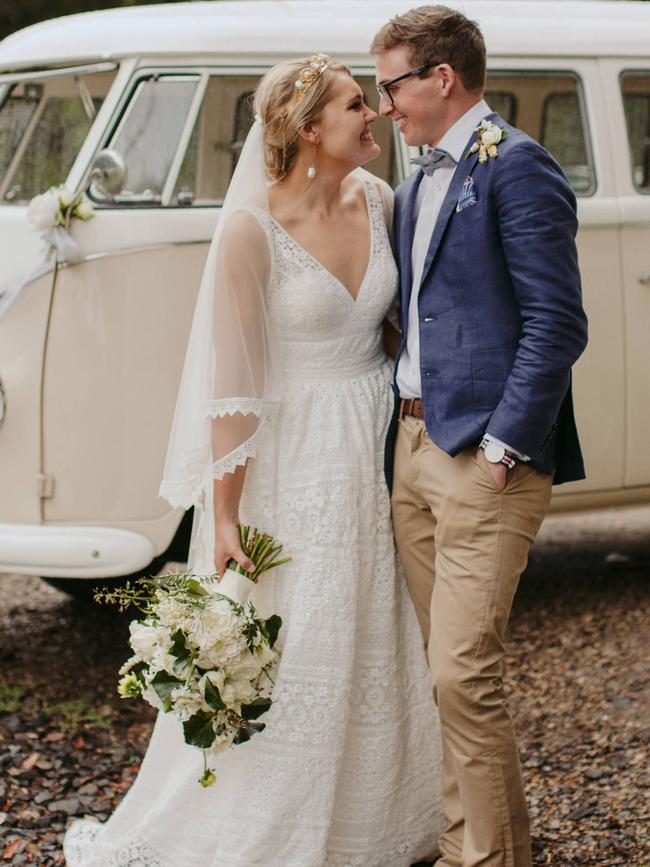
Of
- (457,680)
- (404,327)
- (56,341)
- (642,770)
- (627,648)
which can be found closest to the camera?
(457,680)

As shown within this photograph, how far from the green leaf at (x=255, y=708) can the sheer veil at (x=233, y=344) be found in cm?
59

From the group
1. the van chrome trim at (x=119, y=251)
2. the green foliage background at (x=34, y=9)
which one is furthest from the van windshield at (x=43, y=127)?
the green foliage background at (x=34, y=9)

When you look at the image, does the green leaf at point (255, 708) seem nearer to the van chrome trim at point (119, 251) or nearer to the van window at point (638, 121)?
the van chrome trim at point (119, 251)

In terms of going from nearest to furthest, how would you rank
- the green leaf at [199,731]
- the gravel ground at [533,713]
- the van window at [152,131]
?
the green leaf at [199,731] < the gravel ground at [533,713] < the van window at [152,131]

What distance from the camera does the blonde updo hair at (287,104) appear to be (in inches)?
126

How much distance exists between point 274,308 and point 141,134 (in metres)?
1.53

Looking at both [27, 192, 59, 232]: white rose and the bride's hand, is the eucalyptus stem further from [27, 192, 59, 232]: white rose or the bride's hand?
[27, 192, 59, 232]: white rose

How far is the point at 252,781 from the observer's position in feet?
10.8

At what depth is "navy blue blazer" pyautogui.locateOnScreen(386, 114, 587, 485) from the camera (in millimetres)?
2871

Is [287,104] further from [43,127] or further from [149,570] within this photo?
[149,570]

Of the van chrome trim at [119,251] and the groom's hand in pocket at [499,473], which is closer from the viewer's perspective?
the groom's hand in pocket at [499,473]

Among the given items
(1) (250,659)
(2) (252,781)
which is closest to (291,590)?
(1) (250,659)

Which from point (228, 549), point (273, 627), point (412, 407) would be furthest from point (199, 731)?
point (412, 407)

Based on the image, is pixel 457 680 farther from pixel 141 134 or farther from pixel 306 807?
pixel 141 134
